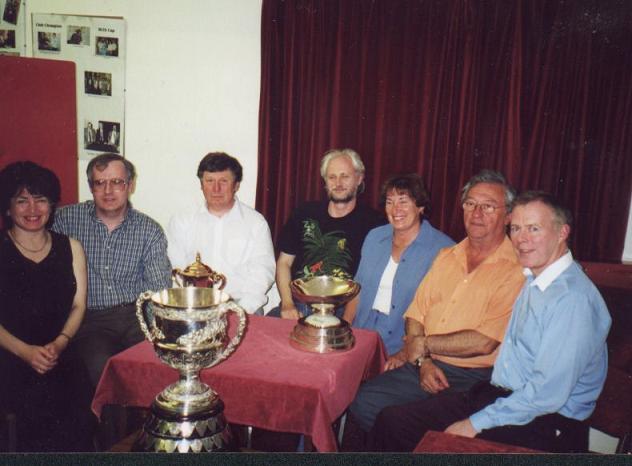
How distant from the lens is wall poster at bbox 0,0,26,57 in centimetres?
254

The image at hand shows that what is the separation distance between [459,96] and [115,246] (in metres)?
2.11

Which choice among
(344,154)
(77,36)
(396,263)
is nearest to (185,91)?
(77,36)

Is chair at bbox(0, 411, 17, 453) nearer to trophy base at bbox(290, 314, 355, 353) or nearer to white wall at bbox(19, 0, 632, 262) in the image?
trophy base at bbox(290, 314, 355, 353)

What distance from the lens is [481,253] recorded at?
214 cm

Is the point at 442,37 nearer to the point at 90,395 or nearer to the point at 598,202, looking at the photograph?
the point at 598,202

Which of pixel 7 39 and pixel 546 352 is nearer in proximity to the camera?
pixel 546 352

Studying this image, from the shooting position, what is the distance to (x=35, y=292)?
2.13 metres

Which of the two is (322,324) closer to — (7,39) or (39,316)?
(39,316)

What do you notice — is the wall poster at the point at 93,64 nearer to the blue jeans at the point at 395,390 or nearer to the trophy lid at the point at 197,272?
the trophy lid at the point at 197,272

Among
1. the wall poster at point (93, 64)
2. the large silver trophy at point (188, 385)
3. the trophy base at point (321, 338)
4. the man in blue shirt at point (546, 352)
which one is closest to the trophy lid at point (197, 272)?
the trophy base at point (321, 338)

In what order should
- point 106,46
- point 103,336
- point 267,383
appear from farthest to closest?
point 106,46
point 103,336
point 267,383

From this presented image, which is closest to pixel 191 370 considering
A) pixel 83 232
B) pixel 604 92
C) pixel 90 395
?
pixel 90 395

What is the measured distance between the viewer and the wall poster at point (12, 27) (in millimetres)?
2537

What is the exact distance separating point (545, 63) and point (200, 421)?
2.61m
